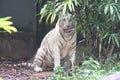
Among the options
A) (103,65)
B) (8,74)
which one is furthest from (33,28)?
(103,65)

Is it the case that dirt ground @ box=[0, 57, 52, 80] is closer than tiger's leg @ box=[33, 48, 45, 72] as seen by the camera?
Yes

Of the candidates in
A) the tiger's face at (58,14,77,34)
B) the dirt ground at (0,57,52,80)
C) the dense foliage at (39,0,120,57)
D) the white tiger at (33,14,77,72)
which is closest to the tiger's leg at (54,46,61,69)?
the white tiger at (33,14,77,72)

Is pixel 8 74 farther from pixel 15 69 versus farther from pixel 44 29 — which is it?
pixel 44 29

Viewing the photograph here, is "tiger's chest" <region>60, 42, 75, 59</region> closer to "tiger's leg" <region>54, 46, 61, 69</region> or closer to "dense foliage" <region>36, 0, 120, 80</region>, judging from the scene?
"tiger's leg" <region>54, 46, 61, 69</region>

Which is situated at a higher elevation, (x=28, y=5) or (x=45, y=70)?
(x=28, y=5)

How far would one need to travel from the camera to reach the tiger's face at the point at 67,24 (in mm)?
4672

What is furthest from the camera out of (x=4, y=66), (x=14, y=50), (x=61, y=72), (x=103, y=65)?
(x=14, y=50)

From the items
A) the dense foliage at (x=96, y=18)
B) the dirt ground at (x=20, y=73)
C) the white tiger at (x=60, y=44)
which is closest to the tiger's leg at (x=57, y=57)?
the white tiger at (x=60, y=44)

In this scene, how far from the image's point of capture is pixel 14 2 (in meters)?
7.08

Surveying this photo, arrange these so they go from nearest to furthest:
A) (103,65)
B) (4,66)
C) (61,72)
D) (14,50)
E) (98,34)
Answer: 1. (61,72)
2. (103,65)
3. (98,34)
4. (4,66)
5. (14,50)

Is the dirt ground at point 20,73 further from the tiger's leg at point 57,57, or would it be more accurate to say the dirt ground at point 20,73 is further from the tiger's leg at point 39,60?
the tiger's leg at point 57,57

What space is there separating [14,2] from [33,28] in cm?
64

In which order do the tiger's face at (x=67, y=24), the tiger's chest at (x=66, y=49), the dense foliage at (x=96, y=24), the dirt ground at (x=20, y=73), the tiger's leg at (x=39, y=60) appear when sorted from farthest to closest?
1. the tiger's leg at (x=39, y=60)
2. the tiger's chest at (x=66, y=49)
3. the dirt ground at (x=20, y=73)
4. the tiger's face at (x=67, y=24)
5. the dense foliage at (x=96, y=24)

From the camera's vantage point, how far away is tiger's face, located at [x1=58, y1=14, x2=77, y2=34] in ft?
15.3
